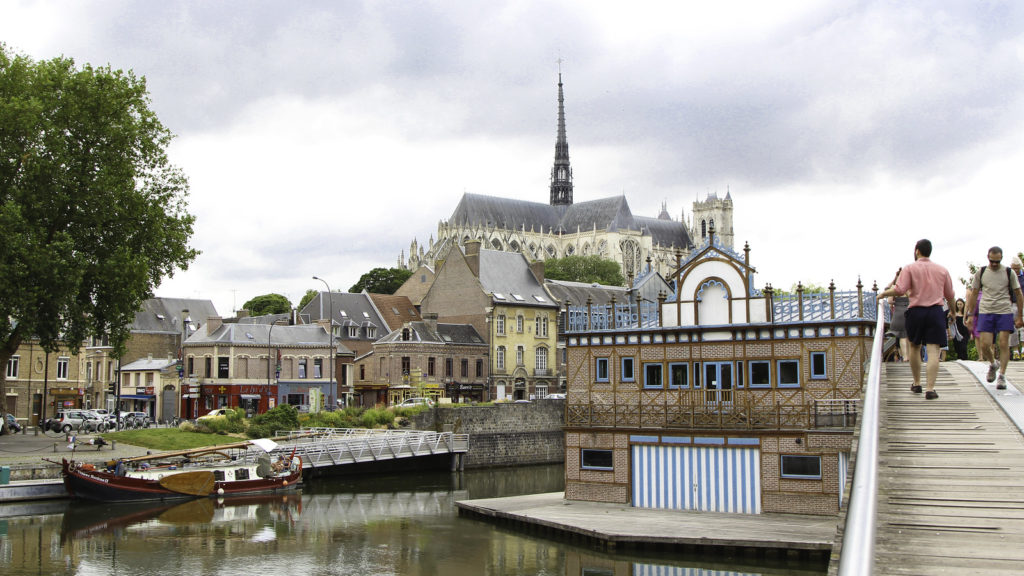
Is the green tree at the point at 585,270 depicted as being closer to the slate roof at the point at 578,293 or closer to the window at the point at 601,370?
the slate roof at the point at 578,293

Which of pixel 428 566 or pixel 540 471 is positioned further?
pixel 540 471

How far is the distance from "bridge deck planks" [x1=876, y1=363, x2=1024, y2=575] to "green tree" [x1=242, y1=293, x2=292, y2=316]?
9007 cm

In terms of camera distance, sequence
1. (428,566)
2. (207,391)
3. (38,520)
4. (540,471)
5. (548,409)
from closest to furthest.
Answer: (428,566) → (38,520) → (540,471) → (548,409) → (207,391)

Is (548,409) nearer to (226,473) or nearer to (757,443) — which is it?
(226,473)

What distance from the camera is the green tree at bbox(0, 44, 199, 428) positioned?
3391cm

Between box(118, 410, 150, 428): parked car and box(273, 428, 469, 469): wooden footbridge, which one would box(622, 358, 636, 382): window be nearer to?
box(273, 428, 469, 469): wooden footbridge

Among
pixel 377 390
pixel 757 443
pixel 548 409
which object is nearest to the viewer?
pixel 757 443

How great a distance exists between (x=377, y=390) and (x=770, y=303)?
40491 millimetres

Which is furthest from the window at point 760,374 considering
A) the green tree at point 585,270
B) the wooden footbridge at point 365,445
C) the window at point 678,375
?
the green tree at point 585,270

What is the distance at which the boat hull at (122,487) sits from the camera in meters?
33.9

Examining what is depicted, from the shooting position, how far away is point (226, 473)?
37531 mm

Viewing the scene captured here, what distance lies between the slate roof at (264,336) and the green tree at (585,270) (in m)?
53.1

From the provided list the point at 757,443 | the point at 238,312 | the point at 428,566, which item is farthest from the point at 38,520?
the point at 238,312

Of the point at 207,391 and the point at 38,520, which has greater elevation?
the point at 207,391
